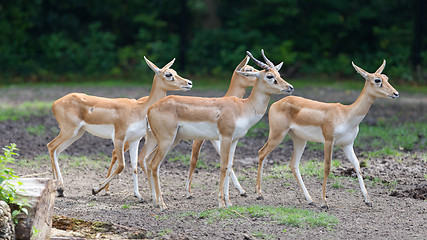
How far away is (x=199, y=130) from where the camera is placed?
6.95 m

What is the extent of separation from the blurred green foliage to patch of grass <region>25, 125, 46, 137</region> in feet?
31.6

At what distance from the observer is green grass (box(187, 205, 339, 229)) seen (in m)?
6.19

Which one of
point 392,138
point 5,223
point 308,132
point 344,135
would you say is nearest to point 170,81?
point 308,132

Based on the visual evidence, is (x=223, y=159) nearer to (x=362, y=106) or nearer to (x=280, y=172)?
(x=362, y=106)

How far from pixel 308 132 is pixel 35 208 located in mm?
3487

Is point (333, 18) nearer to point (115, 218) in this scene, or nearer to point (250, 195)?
point (250, 195)

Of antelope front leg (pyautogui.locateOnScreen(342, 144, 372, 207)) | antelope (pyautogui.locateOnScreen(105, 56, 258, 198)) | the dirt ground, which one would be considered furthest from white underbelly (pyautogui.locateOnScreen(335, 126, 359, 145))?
antelope (pyautogui.locateOnScreen(105, 56, 258, 198))

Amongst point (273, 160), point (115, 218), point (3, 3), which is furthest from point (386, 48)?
point (115, 218)

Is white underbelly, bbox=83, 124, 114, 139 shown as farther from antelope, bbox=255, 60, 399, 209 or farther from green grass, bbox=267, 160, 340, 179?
green grass, bbox=267, 160, 340, 179

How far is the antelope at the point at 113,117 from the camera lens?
7477 millimetres

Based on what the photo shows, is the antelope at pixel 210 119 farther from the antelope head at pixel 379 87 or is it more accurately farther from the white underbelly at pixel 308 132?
the antelope head at pixel 379 87

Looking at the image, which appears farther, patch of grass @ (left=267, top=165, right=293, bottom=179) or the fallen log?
patch of grass @ (left=267, top=165, right=293, bottom=179)

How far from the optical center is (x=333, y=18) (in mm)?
21078

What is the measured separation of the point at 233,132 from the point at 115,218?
5.48ft
